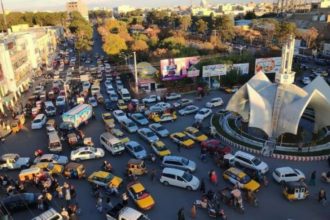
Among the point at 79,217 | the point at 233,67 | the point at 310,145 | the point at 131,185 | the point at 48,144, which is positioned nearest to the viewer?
the point at 79,217

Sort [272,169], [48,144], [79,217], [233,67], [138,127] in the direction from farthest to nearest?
1. [233,67]
2. [138,127]
3. [48,144]
4. [272,169]
5. [79,217]

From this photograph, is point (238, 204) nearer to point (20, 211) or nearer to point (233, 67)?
point (20, 211)

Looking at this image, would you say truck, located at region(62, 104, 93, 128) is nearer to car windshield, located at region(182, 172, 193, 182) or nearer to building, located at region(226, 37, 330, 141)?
car windshield, located at region(182, 172, 193, 182)

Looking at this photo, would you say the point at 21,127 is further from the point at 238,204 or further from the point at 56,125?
the point at 238,204

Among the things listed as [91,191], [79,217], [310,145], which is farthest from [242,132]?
[79,217]

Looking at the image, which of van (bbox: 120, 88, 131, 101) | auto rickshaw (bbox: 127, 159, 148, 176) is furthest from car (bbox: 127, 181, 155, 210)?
van (bbox: 120, 88, 131, 101)

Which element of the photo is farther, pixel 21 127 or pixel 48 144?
pixel 21 127

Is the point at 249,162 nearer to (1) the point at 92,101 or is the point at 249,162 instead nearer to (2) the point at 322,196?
(2) the point at 322,196

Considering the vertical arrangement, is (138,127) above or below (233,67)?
below
